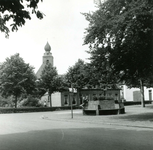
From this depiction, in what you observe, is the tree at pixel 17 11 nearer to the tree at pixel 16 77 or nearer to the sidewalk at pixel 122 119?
the sidewalk at pixel 122 119

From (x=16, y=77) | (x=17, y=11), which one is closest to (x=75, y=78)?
(x=16, y=77)

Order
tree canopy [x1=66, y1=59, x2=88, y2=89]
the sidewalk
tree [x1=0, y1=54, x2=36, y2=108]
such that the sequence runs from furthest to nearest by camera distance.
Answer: tree canopy [x1=66, y1=59, x2=88, y2=89]
tree [x1=0, y1=54, x2=36, y2=108]
the sidewalk

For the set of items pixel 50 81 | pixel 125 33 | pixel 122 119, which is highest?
pixel 125 33

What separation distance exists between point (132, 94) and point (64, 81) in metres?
29.5

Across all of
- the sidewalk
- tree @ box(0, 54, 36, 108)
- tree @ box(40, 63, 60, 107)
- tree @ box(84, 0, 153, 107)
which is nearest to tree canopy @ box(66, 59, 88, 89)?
tree @ box(40, 63, 60, 107)

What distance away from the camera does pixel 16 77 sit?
38.4 meters

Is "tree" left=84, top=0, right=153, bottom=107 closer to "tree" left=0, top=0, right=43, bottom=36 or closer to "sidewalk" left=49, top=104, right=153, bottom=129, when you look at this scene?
"sidewalk" left=49, top=104, right=153, bottom=129

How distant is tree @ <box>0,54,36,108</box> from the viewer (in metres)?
37.4

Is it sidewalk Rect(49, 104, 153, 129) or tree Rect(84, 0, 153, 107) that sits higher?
tree Rect(84, 0, 153, 107)

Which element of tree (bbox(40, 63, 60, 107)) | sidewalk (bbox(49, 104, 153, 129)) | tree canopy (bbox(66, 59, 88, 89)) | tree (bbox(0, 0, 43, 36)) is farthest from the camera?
tree canopy (bbox(66, 59, 88, 89))

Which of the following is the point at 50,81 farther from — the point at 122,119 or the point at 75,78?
the point at 122,119

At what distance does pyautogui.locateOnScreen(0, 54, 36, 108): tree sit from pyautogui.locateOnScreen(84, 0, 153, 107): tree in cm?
2260

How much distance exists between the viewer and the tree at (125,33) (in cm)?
1419

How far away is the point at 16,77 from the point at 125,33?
1059 inches
